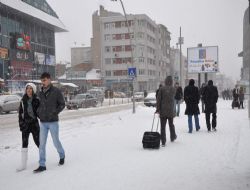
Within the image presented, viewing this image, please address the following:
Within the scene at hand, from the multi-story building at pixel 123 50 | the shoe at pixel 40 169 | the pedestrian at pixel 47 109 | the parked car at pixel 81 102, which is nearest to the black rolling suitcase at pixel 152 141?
the pedestrian at pixel 47 109

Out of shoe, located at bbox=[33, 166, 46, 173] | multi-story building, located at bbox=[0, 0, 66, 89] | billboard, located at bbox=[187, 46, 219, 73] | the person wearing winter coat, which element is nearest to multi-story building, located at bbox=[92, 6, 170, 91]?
multi-story building, located at bbox=[0, 0, 66, 89]

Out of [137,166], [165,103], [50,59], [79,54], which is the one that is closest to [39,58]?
[50,59]

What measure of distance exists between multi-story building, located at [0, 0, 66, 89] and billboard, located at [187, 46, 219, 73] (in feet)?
93.4

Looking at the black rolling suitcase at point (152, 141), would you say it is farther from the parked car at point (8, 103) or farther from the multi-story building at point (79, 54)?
the multi-story building at point (79, 54)

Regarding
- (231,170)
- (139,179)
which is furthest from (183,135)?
(139,179)

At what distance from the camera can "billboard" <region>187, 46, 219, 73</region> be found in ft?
88.7

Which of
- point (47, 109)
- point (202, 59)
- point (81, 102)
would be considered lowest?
point (81, 102)

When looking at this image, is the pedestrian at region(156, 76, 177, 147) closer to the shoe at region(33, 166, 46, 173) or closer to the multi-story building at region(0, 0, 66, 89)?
the shoe at region(33, 166, 46, 173)

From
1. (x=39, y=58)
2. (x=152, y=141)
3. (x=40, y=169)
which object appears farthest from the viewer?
(x=39, y=58)

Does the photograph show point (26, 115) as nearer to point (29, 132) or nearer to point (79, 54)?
point (29, 132)

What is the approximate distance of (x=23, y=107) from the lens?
290 inches

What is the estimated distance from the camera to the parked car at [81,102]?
32875 millimetres

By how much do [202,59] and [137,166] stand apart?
21.1 m

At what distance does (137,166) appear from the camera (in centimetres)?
723
